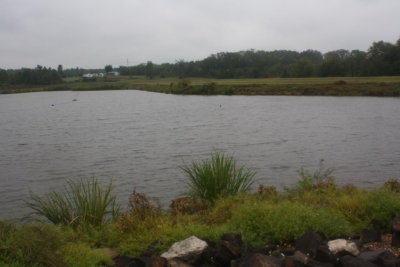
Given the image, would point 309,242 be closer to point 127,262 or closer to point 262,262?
point 262,262

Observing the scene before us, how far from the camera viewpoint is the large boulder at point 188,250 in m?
5.64

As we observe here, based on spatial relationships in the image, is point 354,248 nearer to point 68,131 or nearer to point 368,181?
point 368,181

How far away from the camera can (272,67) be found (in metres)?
136

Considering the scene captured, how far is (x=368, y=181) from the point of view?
14938 mm

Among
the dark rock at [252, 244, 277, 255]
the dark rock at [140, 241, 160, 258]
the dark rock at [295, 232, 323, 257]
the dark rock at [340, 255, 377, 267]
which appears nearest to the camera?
the dark rock at [340, 255, 377, 267]

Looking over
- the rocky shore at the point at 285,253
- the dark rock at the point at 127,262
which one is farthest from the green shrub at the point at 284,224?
the dark rock at the point at 127,262

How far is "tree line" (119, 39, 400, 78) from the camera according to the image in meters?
92.4

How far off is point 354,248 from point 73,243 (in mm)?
3914

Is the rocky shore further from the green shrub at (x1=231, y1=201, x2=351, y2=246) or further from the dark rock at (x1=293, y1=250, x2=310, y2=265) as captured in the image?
the green shrub at (x1=231, y1=201, x2=351, y2=246)

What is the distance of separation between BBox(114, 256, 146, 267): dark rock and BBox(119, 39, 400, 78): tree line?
92.6 meters

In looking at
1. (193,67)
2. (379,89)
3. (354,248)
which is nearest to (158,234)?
(354,248)

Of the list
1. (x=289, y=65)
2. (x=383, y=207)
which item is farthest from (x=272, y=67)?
(x=383, y=207)

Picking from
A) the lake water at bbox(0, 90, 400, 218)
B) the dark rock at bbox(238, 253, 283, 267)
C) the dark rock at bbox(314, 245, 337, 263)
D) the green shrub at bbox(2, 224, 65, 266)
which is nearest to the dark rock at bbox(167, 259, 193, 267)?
the dark rock at bbox(238, 253, 283, 267)

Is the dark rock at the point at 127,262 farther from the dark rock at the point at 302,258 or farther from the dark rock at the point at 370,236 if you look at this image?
the dark rock at the point at 370,236
